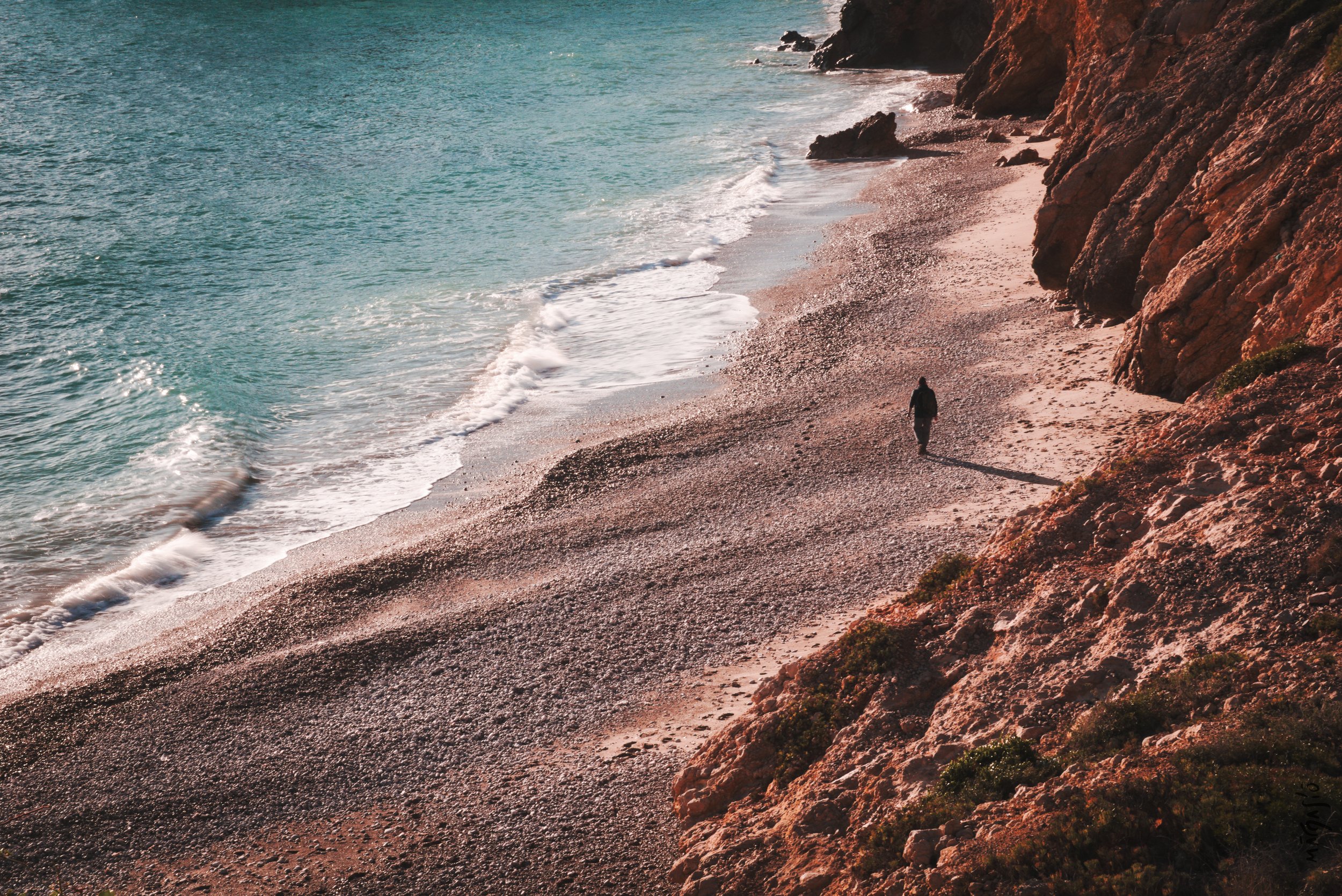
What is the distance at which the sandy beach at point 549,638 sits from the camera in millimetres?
11539

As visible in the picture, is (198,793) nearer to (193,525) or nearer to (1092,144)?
(193,525)

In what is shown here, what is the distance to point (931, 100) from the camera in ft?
201

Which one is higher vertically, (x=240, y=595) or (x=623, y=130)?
(x=623, y=130)

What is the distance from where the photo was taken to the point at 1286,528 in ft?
29.6

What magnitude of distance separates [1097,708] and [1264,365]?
674 centimetres

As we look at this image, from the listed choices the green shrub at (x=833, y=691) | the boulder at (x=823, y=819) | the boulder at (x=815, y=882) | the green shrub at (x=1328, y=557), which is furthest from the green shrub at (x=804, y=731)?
the green shrub at (x=1328, y=557)

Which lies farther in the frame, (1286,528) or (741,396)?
(741,396)

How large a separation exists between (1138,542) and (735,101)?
6316 cm

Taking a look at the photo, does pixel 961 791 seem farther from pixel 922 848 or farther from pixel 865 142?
pixel 865 142

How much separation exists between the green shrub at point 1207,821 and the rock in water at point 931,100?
57377 mm

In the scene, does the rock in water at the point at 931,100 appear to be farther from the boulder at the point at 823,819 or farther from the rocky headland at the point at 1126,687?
the boulder at the point at 823,819

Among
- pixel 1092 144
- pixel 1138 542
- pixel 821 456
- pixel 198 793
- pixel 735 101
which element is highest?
pixel 735 101

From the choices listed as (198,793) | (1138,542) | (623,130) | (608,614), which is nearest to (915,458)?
(608,614)

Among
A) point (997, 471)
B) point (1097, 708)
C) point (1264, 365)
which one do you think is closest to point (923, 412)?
point (997, 471)
